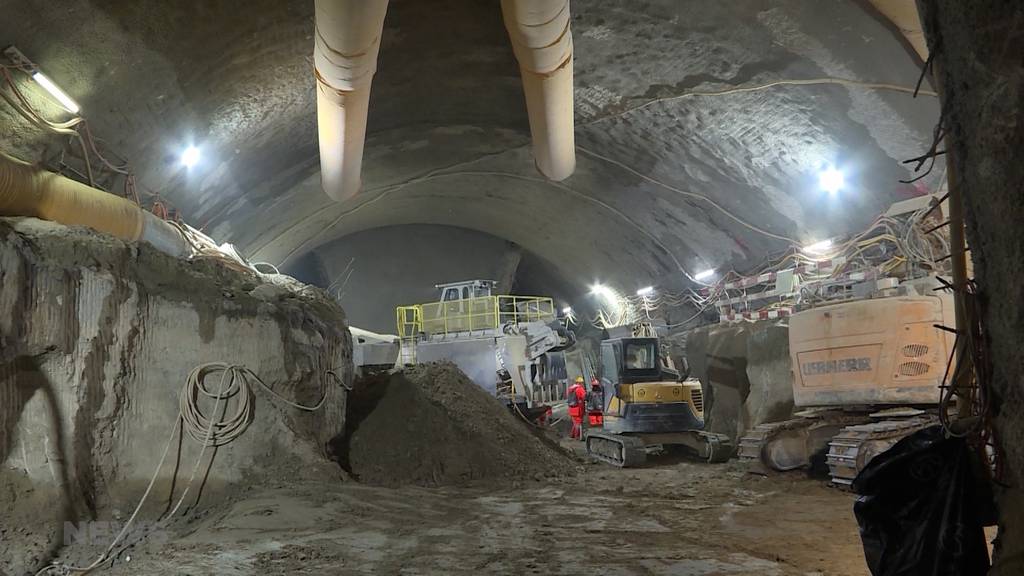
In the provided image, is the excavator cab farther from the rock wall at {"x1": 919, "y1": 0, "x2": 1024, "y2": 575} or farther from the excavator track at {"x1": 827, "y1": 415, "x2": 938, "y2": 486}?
the rock wall at {"x1": 919, "y1": 0, "x2": 1024, "y2": 575}

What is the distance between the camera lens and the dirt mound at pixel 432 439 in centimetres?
814

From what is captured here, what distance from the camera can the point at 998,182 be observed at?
1.97 meters

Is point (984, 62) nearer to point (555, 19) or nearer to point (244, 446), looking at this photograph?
point (555, 19)

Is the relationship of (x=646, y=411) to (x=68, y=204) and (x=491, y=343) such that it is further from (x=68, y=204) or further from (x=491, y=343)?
(x=68, y=204)

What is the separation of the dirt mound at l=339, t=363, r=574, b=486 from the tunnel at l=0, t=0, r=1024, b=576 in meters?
0.05

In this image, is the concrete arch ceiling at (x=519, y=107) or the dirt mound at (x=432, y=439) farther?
the dirt mound at (x=432, y=439)

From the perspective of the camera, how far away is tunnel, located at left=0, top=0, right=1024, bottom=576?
95.9 inches

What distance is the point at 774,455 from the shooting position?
873 cm

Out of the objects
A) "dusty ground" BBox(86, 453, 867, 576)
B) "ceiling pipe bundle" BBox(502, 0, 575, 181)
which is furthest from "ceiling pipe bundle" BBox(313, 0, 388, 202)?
"dusty ground" BBox(86, 453, 867, 576)

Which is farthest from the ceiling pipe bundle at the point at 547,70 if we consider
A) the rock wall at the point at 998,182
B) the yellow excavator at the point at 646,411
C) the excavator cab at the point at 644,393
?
the rock wall at the point at 998,182

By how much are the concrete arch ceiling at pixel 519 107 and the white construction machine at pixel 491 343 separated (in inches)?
155

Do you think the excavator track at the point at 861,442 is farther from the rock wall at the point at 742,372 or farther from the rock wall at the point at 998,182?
the rock wall at the point at 998,182

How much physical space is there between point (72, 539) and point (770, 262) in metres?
11.0

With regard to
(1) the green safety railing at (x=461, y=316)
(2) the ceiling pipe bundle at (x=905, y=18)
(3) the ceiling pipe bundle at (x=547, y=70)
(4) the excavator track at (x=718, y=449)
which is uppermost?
(2) the ceiling pipe bundle at (x=905, y=18)
